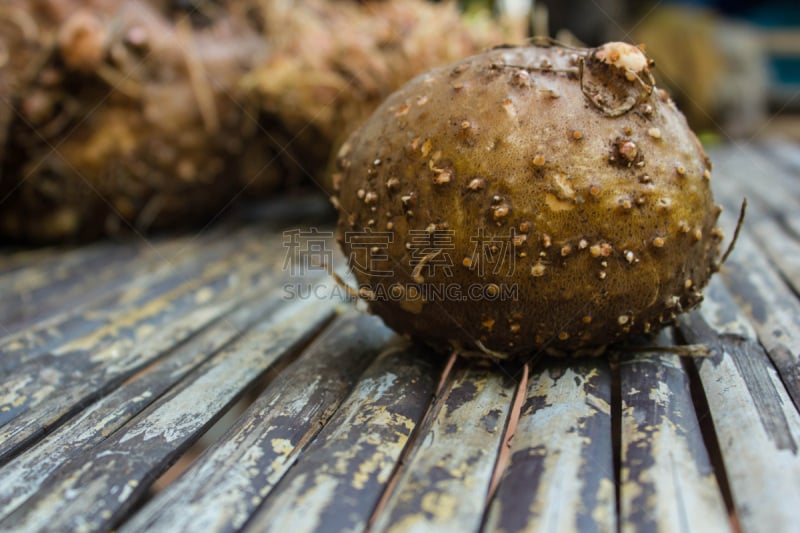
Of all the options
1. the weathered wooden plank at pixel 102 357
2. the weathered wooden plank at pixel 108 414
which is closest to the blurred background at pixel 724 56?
the weathered wooden plank at pixel 102 357

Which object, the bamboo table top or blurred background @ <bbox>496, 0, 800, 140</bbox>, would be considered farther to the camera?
blurred background @ <bbox>496, 0, 800, 140</bbox>

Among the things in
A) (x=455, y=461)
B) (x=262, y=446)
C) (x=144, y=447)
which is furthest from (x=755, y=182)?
(x=144, y=447)

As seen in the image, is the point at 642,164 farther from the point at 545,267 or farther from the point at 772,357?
the point at 772,357

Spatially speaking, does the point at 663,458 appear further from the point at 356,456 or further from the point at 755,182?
the point at 755,182

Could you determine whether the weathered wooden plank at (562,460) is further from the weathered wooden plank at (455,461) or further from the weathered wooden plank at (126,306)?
the weathered wooden plank at (126,306)

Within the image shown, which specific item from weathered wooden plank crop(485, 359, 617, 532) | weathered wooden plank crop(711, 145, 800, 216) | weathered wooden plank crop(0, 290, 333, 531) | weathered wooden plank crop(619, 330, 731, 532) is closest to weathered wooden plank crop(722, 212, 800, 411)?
weathered wooden plank crop(619, 330, 731, 532)

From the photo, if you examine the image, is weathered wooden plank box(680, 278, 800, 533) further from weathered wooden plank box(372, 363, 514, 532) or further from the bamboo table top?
weathered wooden plank box(372, 363, 514, 532)
